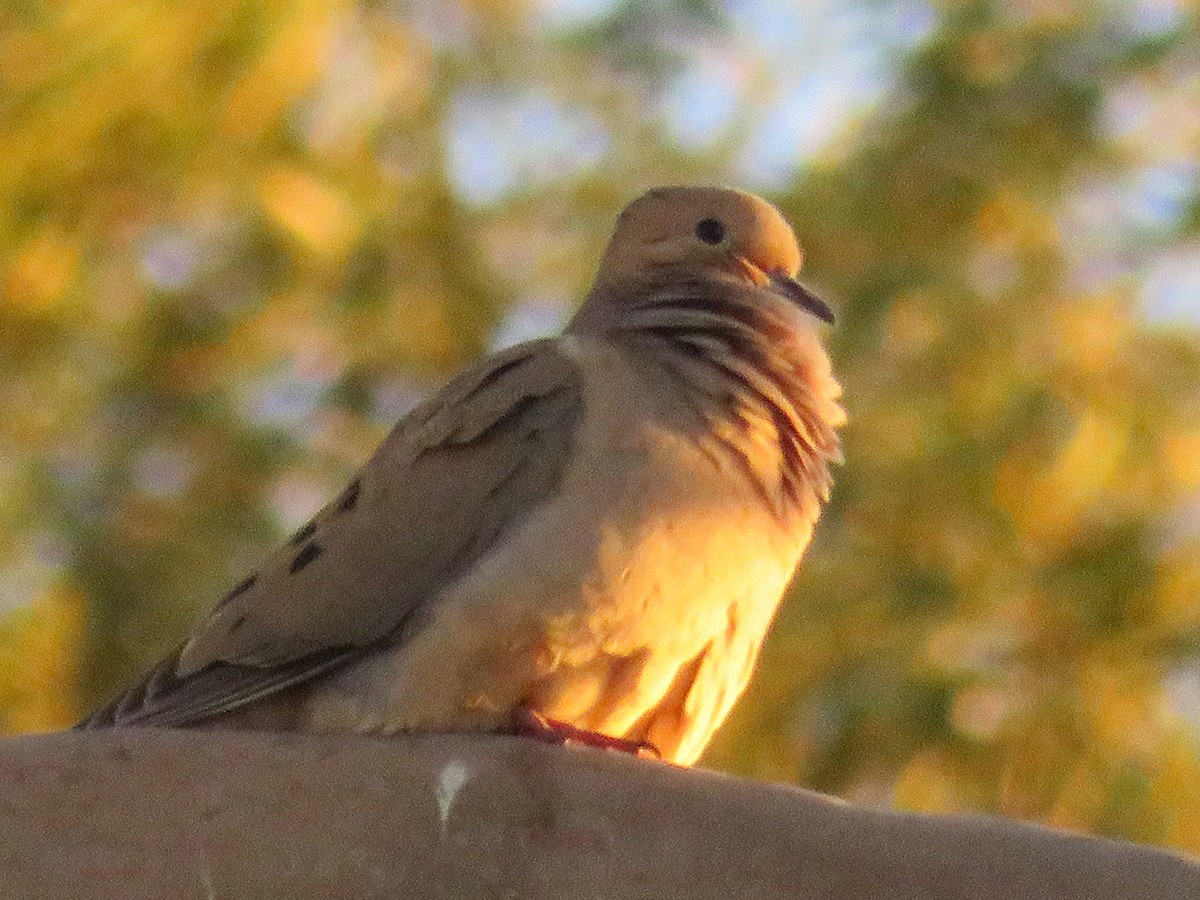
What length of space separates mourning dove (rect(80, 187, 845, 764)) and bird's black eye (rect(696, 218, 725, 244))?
0.70 ft

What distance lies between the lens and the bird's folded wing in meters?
3.08

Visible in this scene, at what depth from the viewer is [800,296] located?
3.49m

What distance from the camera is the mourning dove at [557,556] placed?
2.94 meters

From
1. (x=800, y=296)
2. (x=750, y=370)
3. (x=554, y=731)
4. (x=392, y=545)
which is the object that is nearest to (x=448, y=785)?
(x=554, y=731)

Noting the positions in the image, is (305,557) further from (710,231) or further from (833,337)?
(833,337)

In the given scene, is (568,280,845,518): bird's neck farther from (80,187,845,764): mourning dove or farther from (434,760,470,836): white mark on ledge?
(434,760,470,836): white mark on ledge

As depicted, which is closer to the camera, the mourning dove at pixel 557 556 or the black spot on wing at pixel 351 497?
the mourning dove at pixel 557 556

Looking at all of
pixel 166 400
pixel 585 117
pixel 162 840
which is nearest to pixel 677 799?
pixel 162 840

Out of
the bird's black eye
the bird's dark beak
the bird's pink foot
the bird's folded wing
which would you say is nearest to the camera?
the bird's pink foot

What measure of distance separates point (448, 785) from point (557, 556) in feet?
1.16

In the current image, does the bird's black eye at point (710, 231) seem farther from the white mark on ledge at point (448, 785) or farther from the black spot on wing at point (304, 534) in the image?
the white mark on ledge at point (448, 785)

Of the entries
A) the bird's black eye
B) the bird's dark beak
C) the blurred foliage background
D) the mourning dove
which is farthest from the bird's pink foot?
the blurred foliage background

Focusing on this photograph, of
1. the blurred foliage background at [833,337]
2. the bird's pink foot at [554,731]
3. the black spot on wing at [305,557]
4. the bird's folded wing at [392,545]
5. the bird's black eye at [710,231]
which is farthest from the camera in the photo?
the blurred foliage background at [833,337]

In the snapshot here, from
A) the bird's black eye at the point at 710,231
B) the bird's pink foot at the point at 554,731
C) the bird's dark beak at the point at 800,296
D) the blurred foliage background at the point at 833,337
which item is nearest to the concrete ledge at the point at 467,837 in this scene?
the bird's pink foot at the point at 554,731
